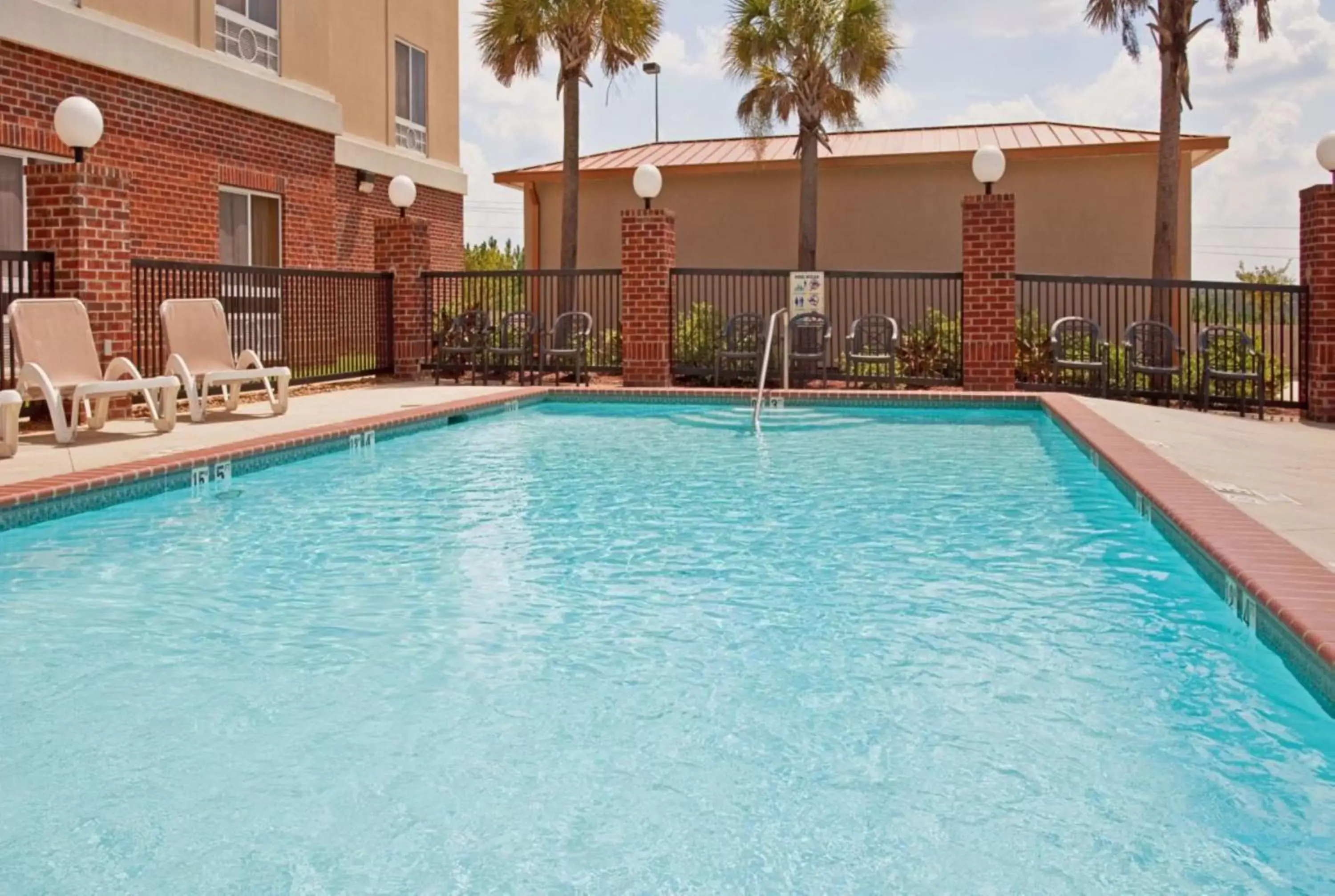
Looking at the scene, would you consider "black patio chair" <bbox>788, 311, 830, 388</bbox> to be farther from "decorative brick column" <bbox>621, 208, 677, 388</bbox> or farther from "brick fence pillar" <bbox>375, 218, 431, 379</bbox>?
"brick fence pillar" <bbox>375, 218, 431, 379</bbox>

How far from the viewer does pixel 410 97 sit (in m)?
19.1

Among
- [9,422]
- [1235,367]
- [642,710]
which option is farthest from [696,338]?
[642,710]

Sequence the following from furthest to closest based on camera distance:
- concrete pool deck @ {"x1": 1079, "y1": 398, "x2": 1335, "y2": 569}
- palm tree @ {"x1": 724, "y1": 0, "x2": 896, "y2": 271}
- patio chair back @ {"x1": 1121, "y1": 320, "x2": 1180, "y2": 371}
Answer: palm tree @ {"x1": 724, "y1": 0, "x2": 896, "y2": 271}
patio chair back @ {"x1": 1121, "y1": 320, "x2": 1180, "y2": 371}
concrete pool deck @ {"x1": 1079, "y1": 398, "x2": 1335, "y2": 569}

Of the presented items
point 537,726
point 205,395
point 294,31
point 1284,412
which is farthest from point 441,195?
point 537,726

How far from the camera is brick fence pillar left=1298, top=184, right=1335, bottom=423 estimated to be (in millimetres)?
11211

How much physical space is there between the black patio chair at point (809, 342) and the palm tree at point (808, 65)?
2.98m

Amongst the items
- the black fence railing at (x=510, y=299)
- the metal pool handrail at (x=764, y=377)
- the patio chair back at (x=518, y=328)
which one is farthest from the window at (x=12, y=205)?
the metal pool handrail at (x=764, y=377)

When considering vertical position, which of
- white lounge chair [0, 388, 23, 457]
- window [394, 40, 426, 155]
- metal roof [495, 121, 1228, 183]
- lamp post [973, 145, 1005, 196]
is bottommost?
white lounge chair [0, 388, 23, 457]

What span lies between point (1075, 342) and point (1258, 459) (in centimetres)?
624

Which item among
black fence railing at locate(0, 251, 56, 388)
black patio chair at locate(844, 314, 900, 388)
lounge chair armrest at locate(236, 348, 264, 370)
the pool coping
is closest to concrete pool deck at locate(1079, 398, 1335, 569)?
the pool coping

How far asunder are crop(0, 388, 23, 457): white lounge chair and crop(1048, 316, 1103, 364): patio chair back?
9418mm

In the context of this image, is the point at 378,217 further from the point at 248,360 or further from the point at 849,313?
the point at 248,360

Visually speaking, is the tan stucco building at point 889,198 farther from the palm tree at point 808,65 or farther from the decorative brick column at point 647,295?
the decorative brick column at point 647,295

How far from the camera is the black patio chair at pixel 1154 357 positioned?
39.8ft
